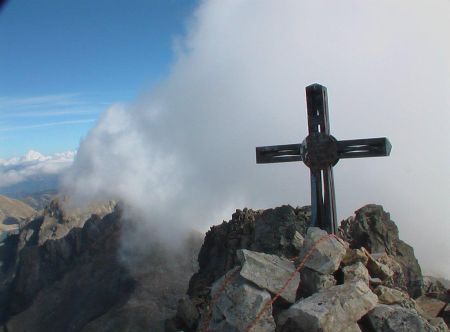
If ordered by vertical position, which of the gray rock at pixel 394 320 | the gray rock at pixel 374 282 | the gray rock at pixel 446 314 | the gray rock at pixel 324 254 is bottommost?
the gray rock at pixel 446 314

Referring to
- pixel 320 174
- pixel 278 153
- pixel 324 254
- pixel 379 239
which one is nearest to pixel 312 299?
pixel 324 254

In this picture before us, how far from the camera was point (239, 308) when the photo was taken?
30.5 ft

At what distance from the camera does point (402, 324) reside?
8.50 metres

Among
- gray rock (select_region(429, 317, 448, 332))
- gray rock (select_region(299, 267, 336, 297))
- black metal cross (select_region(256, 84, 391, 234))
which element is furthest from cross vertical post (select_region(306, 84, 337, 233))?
gray rock (select_region(429, 317, 448, 332))

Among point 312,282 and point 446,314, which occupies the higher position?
point 312,282

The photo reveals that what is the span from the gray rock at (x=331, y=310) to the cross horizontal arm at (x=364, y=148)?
409 centimetres

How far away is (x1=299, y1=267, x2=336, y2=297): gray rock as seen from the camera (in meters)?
9.76

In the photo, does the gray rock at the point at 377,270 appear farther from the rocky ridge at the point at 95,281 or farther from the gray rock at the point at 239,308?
the rocky ridge at the point at 95,281

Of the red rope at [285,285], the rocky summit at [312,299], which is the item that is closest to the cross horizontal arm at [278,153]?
the rocky summit at [312,299]

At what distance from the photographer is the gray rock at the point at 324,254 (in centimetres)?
993

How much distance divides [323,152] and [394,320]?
5.11m

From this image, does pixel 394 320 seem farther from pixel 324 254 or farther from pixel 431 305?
pixel 431 305

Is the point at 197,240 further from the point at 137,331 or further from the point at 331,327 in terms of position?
the point at 331,327

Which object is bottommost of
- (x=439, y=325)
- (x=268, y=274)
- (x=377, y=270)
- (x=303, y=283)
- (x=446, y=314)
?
(x=446, y=314)
